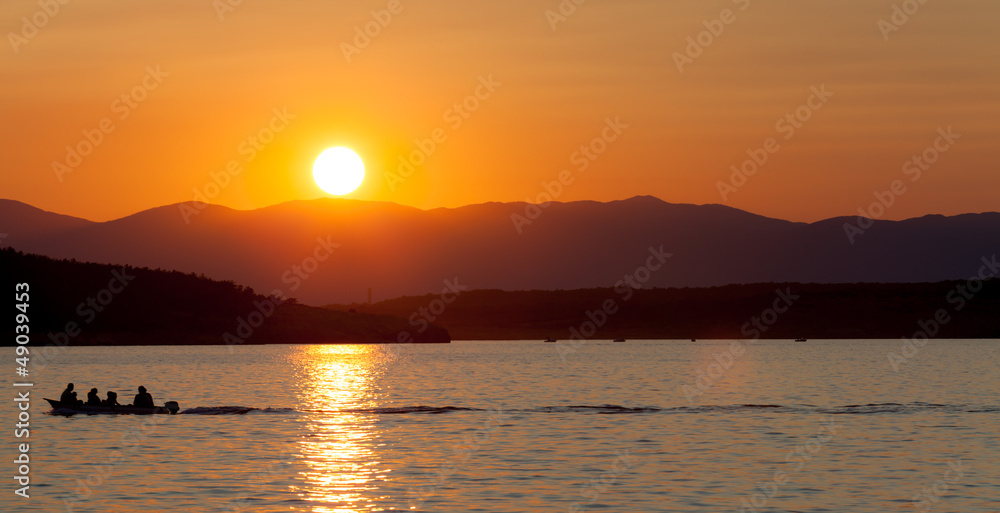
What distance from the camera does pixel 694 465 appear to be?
1690 inches

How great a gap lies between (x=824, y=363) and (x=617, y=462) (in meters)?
91.2

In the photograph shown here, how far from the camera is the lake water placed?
3603 centimetres

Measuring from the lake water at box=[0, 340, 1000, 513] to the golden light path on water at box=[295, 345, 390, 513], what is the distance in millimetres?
152

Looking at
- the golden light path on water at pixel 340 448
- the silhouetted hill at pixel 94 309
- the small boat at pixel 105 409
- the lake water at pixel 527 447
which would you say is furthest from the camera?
the silhouetted hill at pixel 94 309

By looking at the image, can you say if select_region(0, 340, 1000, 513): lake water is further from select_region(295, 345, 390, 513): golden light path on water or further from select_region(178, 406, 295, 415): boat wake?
select_region(178, 406, 295, 415): boat wake

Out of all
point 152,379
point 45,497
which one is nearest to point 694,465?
point 45,497

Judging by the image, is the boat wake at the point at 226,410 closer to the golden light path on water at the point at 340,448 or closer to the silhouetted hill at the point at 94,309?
the golden light path on water at the point at 340,448

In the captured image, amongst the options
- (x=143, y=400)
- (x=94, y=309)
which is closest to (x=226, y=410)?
(x=143, y=400)

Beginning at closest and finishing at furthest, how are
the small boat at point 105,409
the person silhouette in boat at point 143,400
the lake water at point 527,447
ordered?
the lake water at point 527,447 < the small boat at point 105,409 < the person silhouette in boat at point 143,400

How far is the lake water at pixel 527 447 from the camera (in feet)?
118

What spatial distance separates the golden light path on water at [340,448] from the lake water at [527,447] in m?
0.15

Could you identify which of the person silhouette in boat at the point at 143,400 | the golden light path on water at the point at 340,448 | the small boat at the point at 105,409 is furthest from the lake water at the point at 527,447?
the person silhouette in boat at the point at 143,400

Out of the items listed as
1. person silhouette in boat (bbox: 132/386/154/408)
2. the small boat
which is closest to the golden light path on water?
the small boat

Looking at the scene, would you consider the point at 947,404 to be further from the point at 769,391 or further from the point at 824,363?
the point at 824,363
